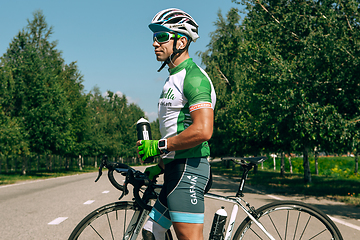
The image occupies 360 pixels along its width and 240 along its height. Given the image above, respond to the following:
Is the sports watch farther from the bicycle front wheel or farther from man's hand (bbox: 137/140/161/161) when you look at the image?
the bicycle front wheel

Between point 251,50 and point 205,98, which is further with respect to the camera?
point 251,50

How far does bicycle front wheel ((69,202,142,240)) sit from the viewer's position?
8.45 ft

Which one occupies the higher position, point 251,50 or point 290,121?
point 251,50

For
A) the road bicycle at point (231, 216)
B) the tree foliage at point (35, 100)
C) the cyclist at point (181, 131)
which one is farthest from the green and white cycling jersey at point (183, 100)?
the tree foliage at point (35, 100)

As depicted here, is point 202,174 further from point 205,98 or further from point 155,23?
point 155,23

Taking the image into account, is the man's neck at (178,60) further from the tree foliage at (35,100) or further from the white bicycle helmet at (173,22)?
the tree foliage at (35,100)

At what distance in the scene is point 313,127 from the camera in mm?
12922

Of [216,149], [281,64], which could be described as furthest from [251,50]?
[216,149]

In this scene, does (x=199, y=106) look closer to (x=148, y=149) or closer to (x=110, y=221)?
(x=148, y=149)

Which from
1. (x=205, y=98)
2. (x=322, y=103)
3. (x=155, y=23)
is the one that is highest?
(x=322, y=103)

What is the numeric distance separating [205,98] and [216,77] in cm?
3516

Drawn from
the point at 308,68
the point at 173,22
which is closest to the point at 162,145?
the point at 173,22

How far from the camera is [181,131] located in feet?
7.29

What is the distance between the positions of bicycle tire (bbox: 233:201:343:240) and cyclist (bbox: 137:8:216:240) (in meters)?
0.61
